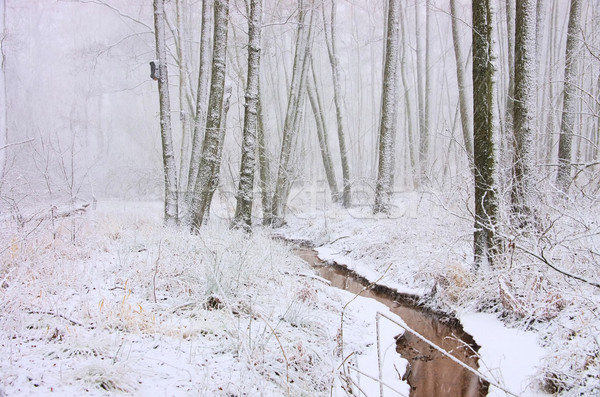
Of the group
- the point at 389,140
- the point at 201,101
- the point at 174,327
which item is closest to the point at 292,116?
the point at 389,140

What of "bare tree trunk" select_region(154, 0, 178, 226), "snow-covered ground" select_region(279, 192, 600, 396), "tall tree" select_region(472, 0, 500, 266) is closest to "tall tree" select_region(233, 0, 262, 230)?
"bare tree trunk" select_region(154, 0, 178, 226)

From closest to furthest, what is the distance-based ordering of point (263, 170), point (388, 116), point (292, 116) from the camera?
point (388, 116) < point (263, 170) < point (292, 116)

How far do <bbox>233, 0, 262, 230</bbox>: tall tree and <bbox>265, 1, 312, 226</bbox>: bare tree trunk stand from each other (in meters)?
3.52

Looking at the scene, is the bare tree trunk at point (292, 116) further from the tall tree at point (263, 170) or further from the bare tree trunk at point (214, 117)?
the bare tree trunk at point (214, 117)

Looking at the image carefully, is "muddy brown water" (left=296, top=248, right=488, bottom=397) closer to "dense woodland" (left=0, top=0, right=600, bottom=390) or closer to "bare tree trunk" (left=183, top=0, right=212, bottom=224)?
"dense woodland" (left=0, top=0, right=600, bottom=390)

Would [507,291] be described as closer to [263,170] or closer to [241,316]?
[241,316]

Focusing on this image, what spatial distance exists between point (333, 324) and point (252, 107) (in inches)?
203

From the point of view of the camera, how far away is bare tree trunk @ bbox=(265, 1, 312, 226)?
11188 millimetres

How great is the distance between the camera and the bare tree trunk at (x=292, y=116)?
11188 millimetres

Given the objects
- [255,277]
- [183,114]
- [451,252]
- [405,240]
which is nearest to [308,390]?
[255,277]

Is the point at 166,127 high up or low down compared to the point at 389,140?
up

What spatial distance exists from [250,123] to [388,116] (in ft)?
13.2

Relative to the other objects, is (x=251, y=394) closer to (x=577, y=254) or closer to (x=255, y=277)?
(x=255, y=277)

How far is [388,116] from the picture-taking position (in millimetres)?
9781
